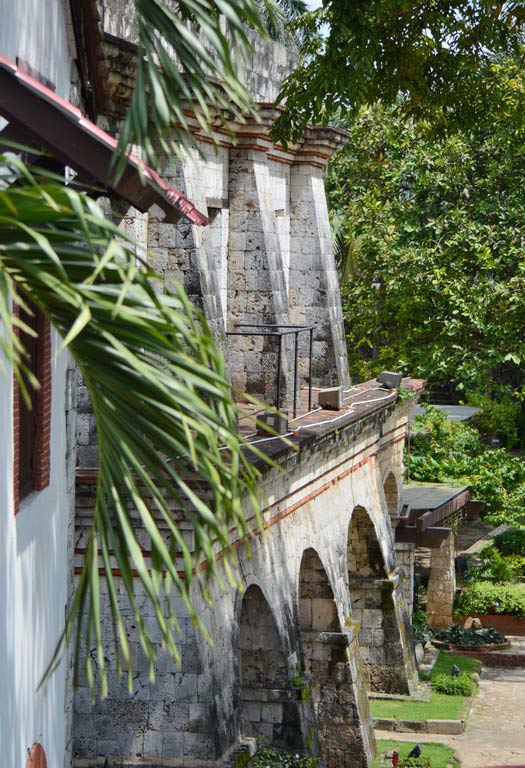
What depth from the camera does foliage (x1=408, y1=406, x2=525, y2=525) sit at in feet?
85.9

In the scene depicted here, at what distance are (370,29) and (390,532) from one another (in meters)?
11.0

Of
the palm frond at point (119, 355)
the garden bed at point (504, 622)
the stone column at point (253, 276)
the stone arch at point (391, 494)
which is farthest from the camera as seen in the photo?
the garden bed at point (504, 622)

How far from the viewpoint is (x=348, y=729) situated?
17141mm

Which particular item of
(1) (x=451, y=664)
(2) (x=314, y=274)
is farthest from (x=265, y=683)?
(1) (x=451, y=664)

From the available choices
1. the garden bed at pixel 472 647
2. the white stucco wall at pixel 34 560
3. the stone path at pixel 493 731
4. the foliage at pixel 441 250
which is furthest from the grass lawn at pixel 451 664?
the white stucco wall at pixel 34 560

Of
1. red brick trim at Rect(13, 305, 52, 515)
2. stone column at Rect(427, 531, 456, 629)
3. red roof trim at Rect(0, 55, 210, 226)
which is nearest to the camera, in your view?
red roof trim at Rect(0, 55, 210, 226)

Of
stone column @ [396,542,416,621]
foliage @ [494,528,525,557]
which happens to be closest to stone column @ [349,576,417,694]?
stone column @ [396,542,416,621]

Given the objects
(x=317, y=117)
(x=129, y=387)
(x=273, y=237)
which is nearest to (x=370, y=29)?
(x=317, y=117)

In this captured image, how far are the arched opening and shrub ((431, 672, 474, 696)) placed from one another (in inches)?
292

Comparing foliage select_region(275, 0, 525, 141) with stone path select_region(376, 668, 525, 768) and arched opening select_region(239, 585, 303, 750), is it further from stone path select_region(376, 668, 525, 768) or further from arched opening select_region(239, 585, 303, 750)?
stone path select_region(376, 668, 525, 768)

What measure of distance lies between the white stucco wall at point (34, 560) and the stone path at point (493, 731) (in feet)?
32.7

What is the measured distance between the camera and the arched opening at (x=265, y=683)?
46.9ft

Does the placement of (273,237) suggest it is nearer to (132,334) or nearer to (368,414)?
(368,414)

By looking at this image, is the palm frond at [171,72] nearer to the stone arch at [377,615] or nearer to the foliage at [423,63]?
the foliage at [423,63]
